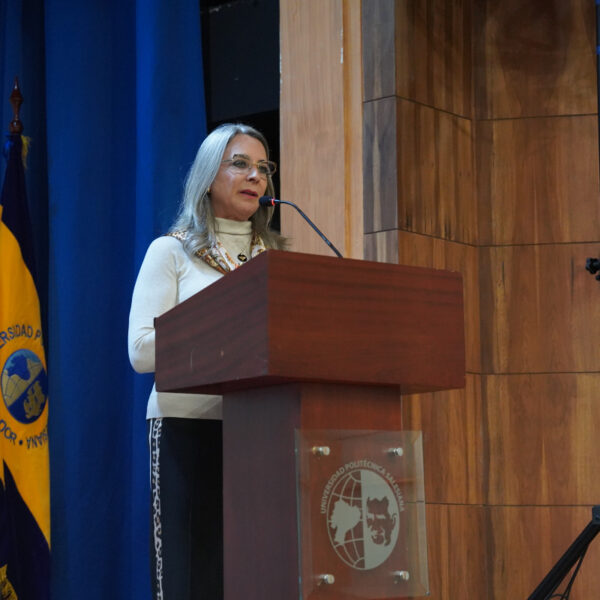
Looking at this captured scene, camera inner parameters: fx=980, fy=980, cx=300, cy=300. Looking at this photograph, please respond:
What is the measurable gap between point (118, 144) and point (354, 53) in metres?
0.91

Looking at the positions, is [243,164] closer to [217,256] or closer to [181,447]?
[217,256]

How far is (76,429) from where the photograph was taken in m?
3.24

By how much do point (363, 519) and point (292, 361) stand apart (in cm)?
26

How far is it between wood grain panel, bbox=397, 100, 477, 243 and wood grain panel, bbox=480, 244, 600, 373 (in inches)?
6.8

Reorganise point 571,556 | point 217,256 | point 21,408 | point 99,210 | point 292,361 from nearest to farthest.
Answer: point 292,361 → point 217,256 → point 571,556 → point 21,408 → point 99,210

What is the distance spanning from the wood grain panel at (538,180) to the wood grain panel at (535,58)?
6 cm

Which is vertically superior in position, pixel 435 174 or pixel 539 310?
pixel 435 174

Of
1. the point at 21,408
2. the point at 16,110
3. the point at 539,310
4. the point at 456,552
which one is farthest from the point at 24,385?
the point at 539,310

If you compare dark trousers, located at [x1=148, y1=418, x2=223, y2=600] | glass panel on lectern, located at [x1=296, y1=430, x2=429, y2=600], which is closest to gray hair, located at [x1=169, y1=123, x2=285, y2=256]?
dark trousers, located at [x1=148, y1=418, x2=223, y2=600]

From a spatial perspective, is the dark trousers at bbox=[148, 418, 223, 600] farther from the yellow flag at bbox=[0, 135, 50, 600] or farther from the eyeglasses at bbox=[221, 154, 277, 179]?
the yellow flag at bbox=[0, 135, 50, 600]

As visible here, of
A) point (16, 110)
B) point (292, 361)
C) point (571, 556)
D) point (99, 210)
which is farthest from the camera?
point (99, 210)

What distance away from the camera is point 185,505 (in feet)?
6.97

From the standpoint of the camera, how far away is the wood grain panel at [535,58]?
3.28 metres

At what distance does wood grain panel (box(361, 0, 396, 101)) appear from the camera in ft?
10.4
